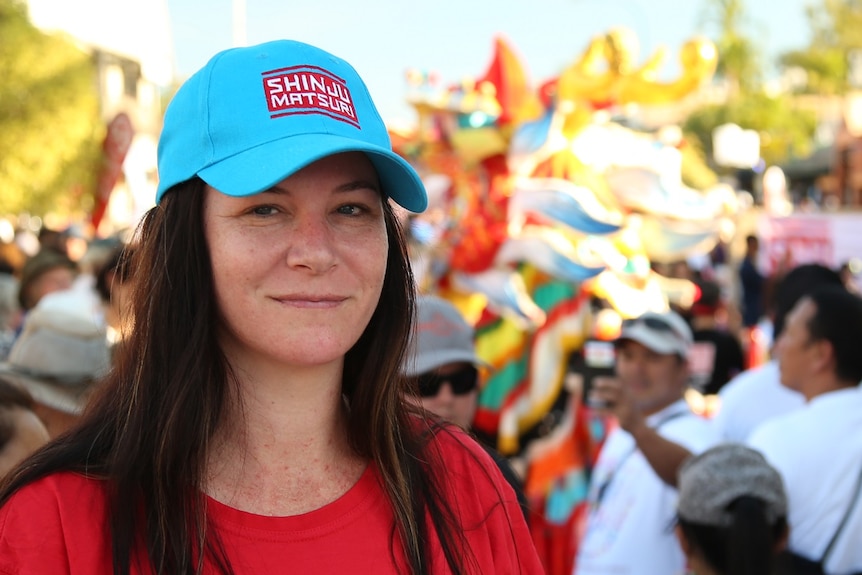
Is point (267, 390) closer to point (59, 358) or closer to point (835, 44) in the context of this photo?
point (59, 358)

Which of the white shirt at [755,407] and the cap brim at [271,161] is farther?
the white shirt at [755,407]

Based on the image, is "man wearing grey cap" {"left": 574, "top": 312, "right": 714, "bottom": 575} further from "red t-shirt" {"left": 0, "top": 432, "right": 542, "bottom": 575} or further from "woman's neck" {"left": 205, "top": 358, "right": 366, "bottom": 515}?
"woman's neck" {"left": 205, "top": 358, "right": 366, "bottom": 515}

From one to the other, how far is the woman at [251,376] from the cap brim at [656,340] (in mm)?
2253

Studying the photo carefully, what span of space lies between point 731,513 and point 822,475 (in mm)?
698

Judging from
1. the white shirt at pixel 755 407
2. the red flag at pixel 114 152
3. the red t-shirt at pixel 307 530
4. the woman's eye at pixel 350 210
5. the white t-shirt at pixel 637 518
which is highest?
the red flag at pixel 114 152

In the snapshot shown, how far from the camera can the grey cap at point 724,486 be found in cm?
235

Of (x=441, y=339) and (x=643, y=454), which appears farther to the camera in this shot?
(x=643, y=454)

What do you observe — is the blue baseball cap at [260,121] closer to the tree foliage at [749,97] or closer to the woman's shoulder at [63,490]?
the woman's shoulder at [63,490]

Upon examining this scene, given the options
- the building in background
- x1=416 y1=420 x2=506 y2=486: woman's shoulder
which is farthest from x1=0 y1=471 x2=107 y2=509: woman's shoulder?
the building in background

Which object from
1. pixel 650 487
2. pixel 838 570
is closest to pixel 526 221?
pixel 650 487

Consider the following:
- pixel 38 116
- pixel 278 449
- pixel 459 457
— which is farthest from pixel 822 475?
pixel 38 116

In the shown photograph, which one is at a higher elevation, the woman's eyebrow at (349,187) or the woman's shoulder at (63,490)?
the woman's eyebrow at (349,187)

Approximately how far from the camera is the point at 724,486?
2.36m

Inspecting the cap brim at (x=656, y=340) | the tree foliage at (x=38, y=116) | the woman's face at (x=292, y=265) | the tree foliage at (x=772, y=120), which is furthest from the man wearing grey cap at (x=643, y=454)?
the tree foliage at (x=772, y=120)
